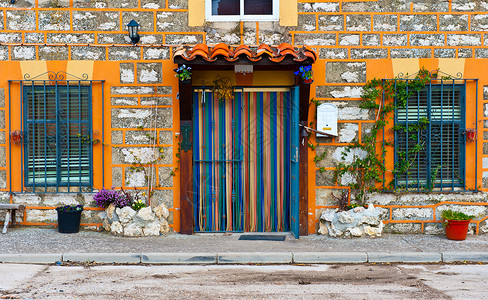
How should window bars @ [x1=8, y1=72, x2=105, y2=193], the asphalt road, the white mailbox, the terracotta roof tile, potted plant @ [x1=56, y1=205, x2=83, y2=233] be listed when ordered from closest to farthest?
the asphalt road < the terracotta roof tile < potted plant @ [x1=56, y1=205, x2=83, y2=233] < the white mailbox < window bars @ [x1=8, y1=72, x2=105, y2=193]

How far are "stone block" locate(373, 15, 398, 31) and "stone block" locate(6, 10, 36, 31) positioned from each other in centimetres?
518

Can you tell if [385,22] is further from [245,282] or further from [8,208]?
[8,208]

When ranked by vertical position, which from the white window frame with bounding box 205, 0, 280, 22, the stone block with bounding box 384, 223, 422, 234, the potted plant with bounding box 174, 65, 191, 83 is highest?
the white window frame with bounding box 205, 0, 280, 22

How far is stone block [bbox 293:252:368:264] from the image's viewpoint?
7.70 meters

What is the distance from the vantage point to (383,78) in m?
8.92

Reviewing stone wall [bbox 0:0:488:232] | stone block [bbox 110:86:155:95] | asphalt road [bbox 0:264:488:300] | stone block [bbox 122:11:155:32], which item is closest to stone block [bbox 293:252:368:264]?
asphalt road [bbox 0:264:488:300]

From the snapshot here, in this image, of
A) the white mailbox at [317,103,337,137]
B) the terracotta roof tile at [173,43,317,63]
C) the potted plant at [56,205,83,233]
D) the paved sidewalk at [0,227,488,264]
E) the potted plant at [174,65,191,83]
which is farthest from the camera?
Answer: the white mailbox at [317,103,337,137]

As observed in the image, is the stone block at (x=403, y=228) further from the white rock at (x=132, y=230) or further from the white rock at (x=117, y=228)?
the white rock at (x=117, y=228)

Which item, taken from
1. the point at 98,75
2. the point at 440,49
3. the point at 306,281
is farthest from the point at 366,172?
the point at 98,75

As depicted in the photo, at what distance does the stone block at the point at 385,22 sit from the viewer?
891 cm

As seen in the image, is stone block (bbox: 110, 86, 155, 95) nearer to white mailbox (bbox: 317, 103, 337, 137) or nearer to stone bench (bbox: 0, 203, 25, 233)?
stone bench (bbox: 0, 203, 25, 233)

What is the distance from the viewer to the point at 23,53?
8891mm

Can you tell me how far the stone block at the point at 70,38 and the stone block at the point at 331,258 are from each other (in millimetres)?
4450

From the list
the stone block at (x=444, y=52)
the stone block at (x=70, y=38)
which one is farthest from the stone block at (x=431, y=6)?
the stone block at (x=70, y=38)
